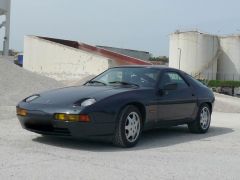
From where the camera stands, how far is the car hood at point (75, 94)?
722 cm

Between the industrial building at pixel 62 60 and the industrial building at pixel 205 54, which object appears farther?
the industrial building at pixel 205 54

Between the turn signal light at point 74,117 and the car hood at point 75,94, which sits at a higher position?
the car hood at point 75,94

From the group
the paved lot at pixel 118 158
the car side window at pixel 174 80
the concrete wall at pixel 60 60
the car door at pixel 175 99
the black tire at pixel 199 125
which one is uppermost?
the concrete wall at pixel 60 60

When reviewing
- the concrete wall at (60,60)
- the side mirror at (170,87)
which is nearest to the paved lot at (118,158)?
the side mirror at (170,87)

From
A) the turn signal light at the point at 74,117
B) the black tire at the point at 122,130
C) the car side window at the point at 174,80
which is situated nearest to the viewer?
the turn signal light at the point at 74,117

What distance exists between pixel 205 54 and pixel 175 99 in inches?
2379

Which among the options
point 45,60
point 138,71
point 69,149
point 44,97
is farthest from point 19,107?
point 45,60

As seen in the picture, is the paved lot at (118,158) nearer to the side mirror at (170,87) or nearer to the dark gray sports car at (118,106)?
the dark gray sports car at (118,106)

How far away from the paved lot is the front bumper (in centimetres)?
24

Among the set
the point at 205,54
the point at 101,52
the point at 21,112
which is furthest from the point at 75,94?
Result: the point at 205,54

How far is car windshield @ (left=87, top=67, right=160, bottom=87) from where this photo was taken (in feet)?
27.2

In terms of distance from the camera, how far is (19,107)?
7.61m

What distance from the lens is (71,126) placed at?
22.7 ft

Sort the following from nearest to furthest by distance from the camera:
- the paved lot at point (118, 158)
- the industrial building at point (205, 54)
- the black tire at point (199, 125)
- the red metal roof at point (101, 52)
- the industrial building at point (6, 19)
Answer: the paved lot at point (118, 158) < the black tire at point (199, 125) < the industrial building at point (6, 19) < the red metal roof at point (101, 52) < the industrial building at point (205, 54)
